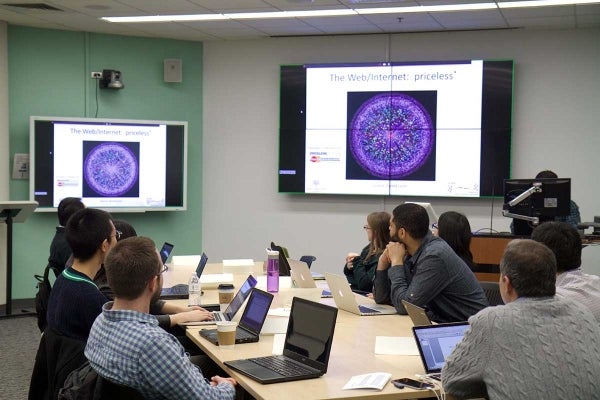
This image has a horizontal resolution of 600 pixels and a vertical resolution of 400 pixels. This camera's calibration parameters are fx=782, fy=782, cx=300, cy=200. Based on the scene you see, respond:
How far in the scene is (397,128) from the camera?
8.80 meters

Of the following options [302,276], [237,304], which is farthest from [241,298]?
[302,276]

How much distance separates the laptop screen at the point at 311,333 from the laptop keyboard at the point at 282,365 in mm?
45

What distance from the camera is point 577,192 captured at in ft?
27.2

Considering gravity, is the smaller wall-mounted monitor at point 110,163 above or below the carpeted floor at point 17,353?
above

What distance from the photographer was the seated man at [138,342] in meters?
2.60

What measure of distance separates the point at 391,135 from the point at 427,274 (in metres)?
4.72

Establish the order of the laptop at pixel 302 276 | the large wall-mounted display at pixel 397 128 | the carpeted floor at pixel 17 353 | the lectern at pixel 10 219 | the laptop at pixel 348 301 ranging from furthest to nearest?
the large wall-mounted display at pixel 397 128 < the lectern at pixel 10 219 < the carpeted floor at pixel 17 353 < the laptop at pixel 302 276 < the laptop at pixel 348 301

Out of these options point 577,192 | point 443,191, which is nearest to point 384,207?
point 443,191

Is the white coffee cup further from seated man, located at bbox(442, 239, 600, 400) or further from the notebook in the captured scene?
seated man, located at bbox(442, 239, 600, 400)

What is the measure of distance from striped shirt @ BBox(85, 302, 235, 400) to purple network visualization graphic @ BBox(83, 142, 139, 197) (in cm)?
653

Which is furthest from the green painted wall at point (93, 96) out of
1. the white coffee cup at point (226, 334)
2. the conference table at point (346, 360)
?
the white coffee cup at point (226, 334)

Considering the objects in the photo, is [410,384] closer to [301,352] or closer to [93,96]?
[301,352]

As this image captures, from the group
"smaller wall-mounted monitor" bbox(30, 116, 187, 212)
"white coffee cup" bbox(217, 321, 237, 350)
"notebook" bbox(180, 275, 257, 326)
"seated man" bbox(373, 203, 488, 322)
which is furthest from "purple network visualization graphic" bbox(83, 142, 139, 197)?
"white coffee cup" bbox(217, 321, 237, 350)

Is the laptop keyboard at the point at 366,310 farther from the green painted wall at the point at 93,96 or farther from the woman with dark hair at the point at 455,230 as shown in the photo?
the green painted wall at the point at 93,96
